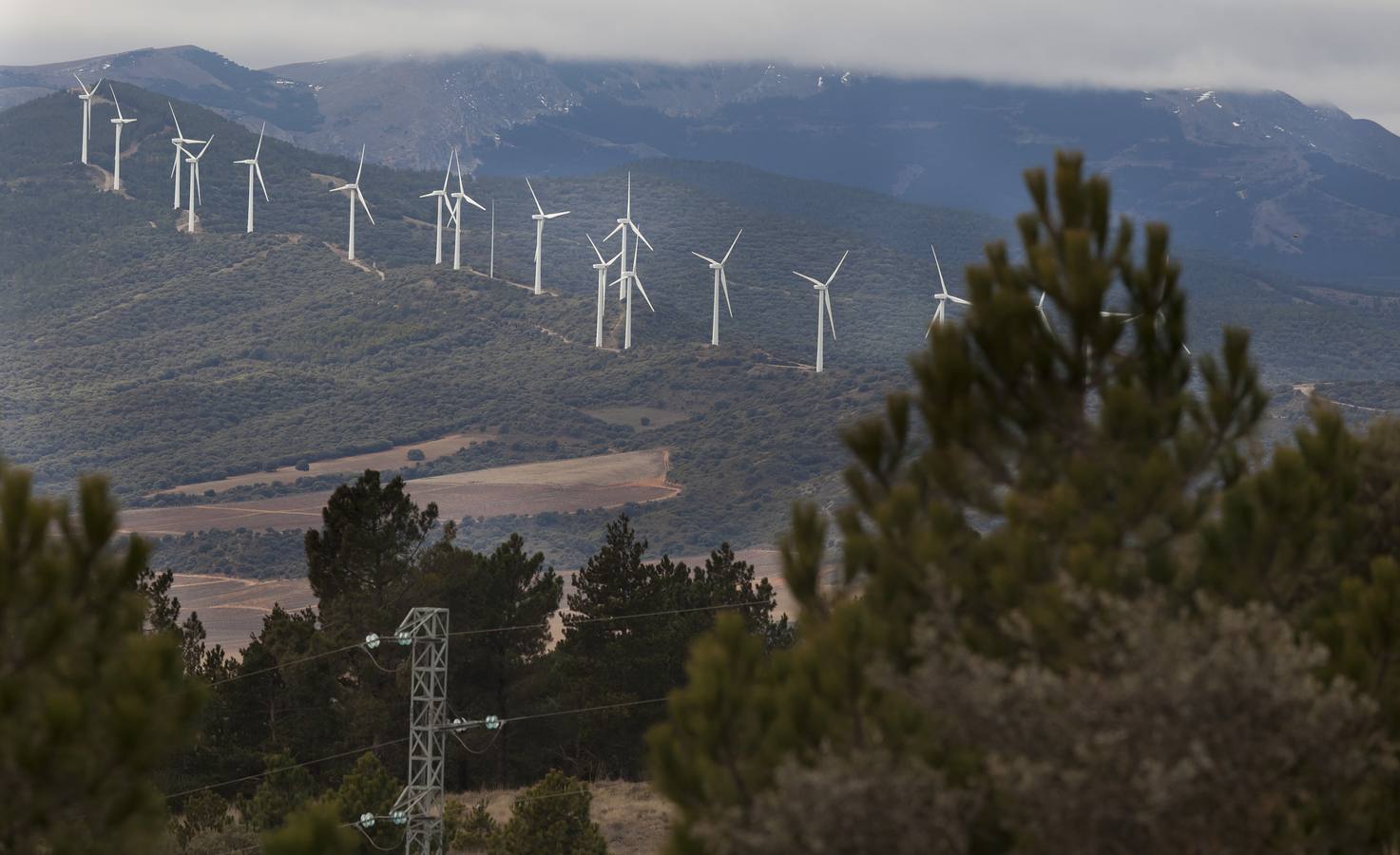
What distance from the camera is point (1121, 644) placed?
36.5 feet

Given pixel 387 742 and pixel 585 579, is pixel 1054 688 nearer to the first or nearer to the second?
pixel 387 742

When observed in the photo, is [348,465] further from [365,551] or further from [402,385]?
[365,551]

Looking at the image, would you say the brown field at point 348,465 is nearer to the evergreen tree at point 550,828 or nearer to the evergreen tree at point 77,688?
the evergreen tree at point 550,828

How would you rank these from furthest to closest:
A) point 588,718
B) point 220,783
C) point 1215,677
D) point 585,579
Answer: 1. point 585,579
2. point 588,718
3. point 220,783
4. point 1215,677

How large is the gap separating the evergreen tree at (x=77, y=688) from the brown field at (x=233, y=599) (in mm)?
100134

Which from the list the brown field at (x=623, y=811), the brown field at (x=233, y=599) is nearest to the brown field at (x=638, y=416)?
the brown field at (x=233, y=599)

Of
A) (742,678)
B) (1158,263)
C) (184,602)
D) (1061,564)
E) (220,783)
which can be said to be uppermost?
(1158,263)

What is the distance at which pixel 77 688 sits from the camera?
1114cm

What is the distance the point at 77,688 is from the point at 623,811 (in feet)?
109

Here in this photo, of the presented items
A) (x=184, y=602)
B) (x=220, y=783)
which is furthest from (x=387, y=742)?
(x=184, y=602)

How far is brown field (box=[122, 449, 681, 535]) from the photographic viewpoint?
141125 millimetres

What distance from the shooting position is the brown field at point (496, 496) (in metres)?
141

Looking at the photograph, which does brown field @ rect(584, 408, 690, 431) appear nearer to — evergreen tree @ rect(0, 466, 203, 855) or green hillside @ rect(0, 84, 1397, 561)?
green hillside @ rect(0, 84, 1397, 561)

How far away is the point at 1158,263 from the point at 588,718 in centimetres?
3874
